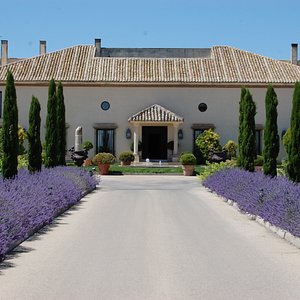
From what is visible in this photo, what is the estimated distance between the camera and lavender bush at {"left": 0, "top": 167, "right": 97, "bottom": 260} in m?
9.90

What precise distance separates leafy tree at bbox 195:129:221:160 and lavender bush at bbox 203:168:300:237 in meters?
17.9

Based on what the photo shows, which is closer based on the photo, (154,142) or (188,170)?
(188,170)

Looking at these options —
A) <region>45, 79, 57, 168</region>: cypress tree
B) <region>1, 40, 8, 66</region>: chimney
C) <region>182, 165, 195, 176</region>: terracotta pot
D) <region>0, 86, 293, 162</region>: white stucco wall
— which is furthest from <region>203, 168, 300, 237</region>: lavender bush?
<region>1, 40, 8, 66</region>: chimney

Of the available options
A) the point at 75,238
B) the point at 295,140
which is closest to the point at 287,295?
the point at 75,238

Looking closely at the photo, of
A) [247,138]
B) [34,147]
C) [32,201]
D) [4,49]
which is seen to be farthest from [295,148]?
[4,49]

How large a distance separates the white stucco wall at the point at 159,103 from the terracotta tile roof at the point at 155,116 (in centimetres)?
111

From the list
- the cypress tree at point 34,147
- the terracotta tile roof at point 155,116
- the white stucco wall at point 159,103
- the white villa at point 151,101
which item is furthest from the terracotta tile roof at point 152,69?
the cypress tree at point 34,147

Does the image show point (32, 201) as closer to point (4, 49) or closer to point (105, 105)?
point (105, 105)

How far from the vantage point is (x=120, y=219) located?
46.6 ft

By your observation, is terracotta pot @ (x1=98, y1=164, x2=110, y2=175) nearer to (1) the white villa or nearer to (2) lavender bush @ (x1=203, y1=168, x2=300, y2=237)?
(1) the white villa

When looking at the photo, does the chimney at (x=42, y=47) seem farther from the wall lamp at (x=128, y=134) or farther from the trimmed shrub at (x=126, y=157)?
the trimmed shrub at (x=126, y=157)

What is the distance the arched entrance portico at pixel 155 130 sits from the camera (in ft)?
132

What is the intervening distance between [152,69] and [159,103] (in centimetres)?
289

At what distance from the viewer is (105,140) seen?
42.2m
